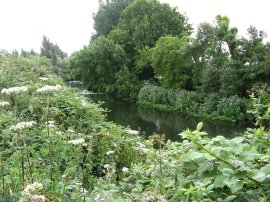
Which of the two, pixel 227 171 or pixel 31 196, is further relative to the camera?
pixel 31 196

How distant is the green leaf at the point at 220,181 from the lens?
1.66 m

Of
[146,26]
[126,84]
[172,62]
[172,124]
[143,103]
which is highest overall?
[146,26]

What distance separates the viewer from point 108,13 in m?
45.2

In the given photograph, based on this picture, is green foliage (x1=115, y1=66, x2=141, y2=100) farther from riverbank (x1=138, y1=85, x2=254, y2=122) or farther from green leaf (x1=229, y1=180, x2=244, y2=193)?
green leaf (x1=229, y1=180, x2=244, y2=193)

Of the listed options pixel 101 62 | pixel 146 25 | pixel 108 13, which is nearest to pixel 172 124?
pixel 101 62

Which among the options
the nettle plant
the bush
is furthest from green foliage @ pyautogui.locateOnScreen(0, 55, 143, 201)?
the bush

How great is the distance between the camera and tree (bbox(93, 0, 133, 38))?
45094mm

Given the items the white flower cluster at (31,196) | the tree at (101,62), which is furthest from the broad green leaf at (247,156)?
the tree at (101,62)

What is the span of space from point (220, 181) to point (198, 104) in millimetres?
21996

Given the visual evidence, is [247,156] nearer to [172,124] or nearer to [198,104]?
[172,124]

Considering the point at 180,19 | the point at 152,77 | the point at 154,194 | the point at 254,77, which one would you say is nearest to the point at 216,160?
the point at 154,194

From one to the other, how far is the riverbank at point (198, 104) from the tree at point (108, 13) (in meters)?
18.9

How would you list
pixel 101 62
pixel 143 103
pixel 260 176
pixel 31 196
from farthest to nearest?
pixel 101 62 < pixel 143 103 < pixel 31 196 < pixel 260 176

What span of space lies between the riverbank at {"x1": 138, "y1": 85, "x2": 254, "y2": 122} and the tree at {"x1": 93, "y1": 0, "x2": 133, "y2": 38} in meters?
18.9
